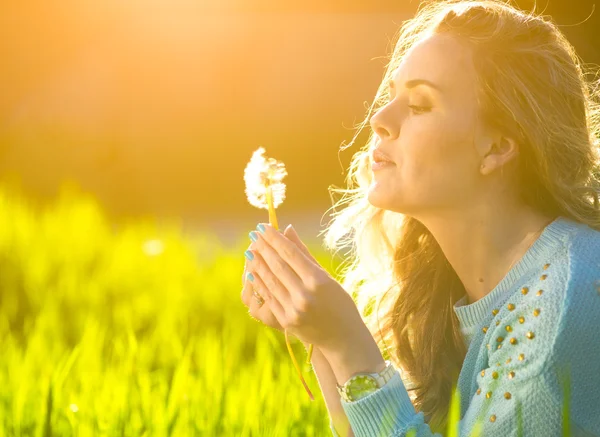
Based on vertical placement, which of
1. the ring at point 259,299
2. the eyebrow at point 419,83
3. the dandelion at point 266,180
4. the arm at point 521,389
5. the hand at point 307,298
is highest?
the eyebrow at point 419,83

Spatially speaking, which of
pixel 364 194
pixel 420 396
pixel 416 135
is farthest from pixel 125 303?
pixel 416 135

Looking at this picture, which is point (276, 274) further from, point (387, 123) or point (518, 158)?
point (518, 158)

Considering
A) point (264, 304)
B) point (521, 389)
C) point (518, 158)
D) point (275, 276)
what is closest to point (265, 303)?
point (264, 304)

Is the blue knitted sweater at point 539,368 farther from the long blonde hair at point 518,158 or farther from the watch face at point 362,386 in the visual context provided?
the long blonde hair at point 518,158

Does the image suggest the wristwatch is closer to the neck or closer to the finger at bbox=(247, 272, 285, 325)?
the finger at bbox=(247, 272, 285, 325)

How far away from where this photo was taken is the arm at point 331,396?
232 centimetres

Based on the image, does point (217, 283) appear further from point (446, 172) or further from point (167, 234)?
point (446, 172)

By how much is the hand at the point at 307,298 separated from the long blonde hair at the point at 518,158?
21.2 inches

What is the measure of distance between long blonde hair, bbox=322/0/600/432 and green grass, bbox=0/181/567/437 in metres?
0.39

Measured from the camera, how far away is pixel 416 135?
231 centimetres

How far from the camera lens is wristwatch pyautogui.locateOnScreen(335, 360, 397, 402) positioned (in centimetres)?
210

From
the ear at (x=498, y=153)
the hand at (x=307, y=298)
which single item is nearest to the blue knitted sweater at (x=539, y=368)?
the hand at (x=307, y=298)

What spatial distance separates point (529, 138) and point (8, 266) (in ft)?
8.81

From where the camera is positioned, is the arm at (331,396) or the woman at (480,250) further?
the arm at (331,396)
